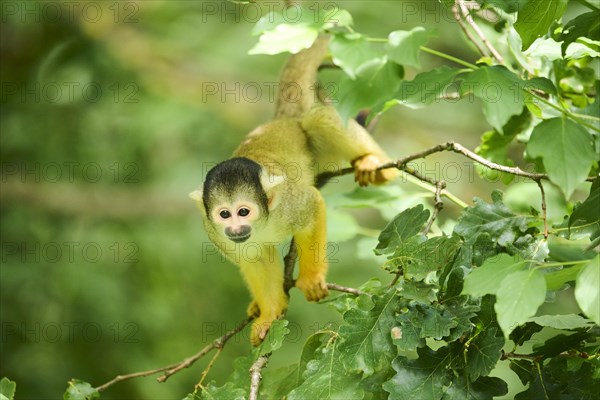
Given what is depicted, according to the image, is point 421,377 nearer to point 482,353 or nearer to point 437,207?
point 482,353

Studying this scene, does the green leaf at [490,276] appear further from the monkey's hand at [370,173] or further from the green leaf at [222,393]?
the monkey's hand at [370,173]

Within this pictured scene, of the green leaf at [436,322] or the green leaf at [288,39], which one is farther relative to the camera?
the green leaf at [436,322]

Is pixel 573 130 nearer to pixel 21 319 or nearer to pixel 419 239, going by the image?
pixel 419 239

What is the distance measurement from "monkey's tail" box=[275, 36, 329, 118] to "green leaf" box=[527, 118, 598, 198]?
Answer: 282cm

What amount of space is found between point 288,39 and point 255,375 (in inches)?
43.2

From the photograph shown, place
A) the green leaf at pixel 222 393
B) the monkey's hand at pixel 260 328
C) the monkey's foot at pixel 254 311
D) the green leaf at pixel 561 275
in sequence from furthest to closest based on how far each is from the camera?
1. the monkey's foot at pixel 254 311
2. the monkey's hand at pixel 260 328
3. the green leaf at pixel 222 393
4. the green leaf at pixel 561 275

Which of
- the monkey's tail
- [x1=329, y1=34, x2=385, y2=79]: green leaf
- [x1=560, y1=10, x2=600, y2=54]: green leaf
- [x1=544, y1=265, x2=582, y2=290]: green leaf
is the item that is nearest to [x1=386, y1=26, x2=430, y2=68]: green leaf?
[x1=329, y1=34, x2=385, y2=79]: green leaf

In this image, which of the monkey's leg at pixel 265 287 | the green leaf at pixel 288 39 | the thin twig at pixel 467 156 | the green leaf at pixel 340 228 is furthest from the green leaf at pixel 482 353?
the green leaf at pixel 340 228

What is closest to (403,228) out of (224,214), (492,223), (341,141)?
(492,223)

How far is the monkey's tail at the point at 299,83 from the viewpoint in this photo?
4531mm

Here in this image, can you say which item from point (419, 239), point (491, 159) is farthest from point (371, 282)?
point (491, 159)

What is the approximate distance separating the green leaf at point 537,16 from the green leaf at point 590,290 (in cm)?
67

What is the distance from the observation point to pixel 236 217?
11.4 ft

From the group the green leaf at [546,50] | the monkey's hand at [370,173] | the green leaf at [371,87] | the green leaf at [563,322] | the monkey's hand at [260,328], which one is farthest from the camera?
the monkey's hand at [370,173]
